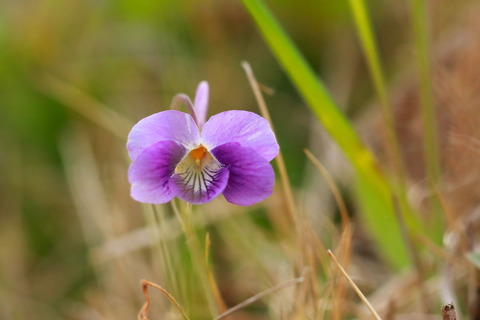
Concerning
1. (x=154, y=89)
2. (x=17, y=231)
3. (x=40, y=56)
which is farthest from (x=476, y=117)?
(x=40, y=56)

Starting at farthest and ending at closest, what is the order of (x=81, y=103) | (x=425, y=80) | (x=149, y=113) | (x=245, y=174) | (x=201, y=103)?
(x=149, y=113) → (x=81, y=103) → (x=425, y=80) → (x=201, y=103) → (x=245, y=174)

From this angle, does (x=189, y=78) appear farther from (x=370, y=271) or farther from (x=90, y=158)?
(x=370, y=271)

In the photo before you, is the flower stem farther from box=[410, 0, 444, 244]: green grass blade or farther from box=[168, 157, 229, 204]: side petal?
box=[410, 0, 444, 244]: green grass blade

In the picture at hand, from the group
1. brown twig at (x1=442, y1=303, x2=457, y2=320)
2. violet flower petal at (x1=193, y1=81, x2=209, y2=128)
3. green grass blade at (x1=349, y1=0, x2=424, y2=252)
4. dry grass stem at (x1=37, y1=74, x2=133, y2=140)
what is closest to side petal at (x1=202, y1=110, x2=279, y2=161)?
violet flower petal at (x1=193, y1=81, x2=209, y2=128)

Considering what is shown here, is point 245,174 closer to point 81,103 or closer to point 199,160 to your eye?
point 199,160

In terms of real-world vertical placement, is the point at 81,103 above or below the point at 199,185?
above

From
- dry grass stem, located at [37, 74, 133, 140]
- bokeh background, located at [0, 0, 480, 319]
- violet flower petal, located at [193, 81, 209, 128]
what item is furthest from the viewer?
dry grass stem, located at [37, 74, 133, 140]

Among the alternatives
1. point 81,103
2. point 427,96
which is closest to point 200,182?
point 427,96
